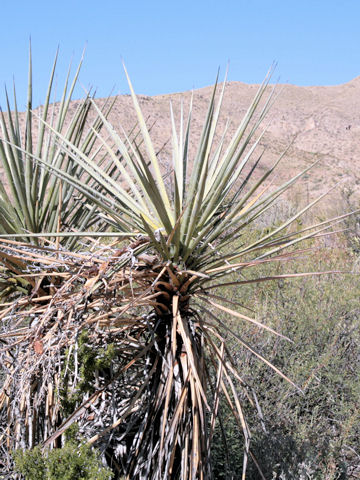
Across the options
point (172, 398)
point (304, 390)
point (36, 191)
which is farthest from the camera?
point (304, 390)

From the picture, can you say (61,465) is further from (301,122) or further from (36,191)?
(301,122)

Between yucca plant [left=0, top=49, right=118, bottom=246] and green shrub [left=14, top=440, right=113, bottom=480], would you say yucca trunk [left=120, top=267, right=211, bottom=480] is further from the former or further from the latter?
yucca plant [left=0, top=49, right=118, bottom=246]

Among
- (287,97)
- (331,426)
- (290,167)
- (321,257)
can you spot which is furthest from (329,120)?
(331,426)

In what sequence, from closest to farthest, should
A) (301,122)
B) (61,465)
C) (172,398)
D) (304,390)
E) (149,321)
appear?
(61,465)
(172,398)
(149,321)
(304,390)
(301,122)

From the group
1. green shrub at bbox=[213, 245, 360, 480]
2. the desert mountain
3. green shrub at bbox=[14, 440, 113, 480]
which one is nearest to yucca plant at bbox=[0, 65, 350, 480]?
green shrub at bbox=[14, 440, 113, 480]

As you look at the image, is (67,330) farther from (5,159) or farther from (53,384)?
(5,159)

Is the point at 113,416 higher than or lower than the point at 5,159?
lower

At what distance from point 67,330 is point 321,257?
628 centimetres

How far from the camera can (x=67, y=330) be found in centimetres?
229

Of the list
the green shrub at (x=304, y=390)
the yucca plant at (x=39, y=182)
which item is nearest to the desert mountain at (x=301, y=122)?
the green shrub at (x=304, y=390)

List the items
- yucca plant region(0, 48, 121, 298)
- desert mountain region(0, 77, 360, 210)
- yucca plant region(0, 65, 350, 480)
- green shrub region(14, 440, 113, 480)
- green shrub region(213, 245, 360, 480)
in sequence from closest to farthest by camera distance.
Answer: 1. green shrub region(14, 440, 113, 480)
2. yucca plant region(0, 65, 350, 480)
3. yucca plant region(0, 48, 121, 298)
4. green shrub region(213, 245, 360, 480)
5. desert mountain region(0, 77, 360, 210)

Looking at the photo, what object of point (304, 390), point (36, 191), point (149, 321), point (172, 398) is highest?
point (36, 191)

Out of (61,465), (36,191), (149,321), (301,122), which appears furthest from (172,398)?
(301,122)

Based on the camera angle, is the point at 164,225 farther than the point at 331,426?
No
